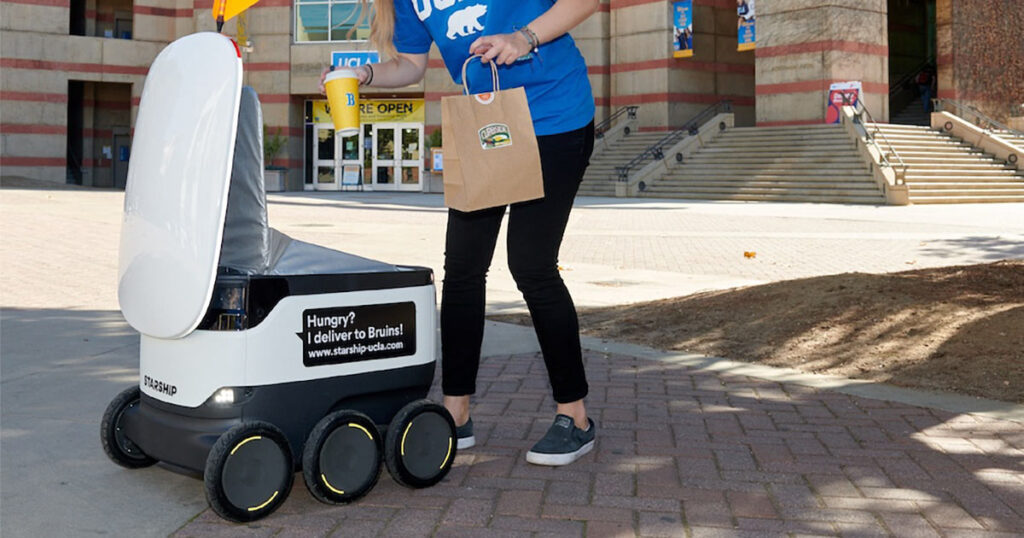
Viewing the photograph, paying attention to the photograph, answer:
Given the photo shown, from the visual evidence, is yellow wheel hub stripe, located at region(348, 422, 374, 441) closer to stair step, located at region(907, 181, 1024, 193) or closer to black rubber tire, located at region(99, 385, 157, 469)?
black rubber tire, located at region(99, 385, 157, 469)

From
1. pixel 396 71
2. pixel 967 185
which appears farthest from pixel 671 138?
pixel 396 71

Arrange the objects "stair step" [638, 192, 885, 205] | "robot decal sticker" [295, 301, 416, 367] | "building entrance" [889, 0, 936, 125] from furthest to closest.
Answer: "building entrance" [889, 0, 936, 125], "stair step" [638, 192, 885, 205], "robot decal sticker" [295, 301, 416, 367]

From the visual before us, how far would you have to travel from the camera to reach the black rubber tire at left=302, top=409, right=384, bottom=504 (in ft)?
8.58

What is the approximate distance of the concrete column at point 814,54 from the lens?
2797cm

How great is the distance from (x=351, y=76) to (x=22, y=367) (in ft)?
9.26

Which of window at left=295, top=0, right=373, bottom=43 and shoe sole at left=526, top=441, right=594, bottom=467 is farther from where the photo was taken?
window at left=295, top=0, right=373, bottom=43

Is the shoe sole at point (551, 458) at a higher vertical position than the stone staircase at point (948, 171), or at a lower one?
lower

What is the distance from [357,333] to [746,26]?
1210 inches

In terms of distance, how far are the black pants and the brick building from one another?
89.9 ft

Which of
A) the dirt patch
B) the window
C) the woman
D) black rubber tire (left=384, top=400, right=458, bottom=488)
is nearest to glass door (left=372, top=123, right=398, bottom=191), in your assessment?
the window

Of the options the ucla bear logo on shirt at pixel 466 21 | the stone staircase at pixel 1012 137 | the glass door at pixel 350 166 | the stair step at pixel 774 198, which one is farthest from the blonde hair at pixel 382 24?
the glass door at pixel 350 166

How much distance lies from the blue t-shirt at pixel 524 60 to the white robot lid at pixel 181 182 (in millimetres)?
830

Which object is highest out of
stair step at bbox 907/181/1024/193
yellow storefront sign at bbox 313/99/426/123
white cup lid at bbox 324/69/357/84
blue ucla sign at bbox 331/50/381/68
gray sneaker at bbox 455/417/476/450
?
blue ucla sign at bbox 331/50/381/68

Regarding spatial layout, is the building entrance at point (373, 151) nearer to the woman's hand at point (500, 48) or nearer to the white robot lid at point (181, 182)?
the woman's hand at point (500, 48)
